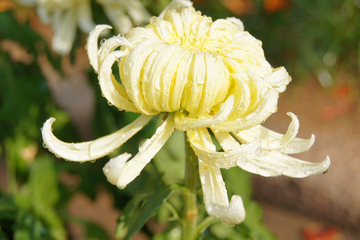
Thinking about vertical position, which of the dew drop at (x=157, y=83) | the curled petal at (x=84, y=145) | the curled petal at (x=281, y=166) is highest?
the dew drop at (x=157, y=83)

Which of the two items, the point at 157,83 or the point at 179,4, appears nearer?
the point at 157,83

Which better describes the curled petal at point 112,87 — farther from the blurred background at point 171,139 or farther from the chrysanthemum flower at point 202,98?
the blurred background at point 171,139

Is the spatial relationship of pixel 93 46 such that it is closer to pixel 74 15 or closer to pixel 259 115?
pixel 259 115

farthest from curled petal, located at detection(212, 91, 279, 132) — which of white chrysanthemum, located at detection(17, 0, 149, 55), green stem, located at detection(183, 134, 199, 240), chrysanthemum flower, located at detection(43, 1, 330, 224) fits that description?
white chrysanthemum, located at detection(17, 0, 149, 55)

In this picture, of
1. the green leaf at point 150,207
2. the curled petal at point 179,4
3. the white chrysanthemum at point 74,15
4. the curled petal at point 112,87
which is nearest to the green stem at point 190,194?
the green leaf at point 150,207

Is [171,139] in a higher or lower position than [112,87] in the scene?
lower

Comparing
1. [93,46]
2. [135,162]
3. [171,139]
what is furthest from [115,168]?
[171,139]
